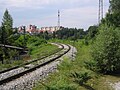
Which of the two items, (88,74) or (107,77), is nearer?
(88,74)

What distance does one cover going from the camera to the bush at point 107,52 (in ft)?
74.4

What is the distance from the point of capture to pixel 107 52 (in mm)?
22906

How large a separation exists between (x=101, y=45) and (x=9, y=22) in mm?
94629

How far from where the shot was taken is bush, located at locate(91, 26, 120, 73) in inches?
893

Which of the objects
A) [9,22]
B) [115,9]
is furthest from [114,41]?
[9,22]

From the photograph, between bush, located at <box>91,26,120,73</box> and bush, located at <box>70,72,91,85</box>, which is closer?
bush, located at <box>70,72,91,85</box>

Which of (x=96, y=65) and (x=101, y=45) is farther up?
(x=101, y=45)

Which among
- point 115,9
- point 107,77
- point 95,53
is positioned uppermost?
point 115,9

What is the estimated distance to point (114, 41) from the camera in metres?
23.3

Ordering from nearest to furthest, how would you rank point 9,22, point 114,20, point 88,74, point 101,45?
point 88,74 → point 101,45 → point 114,20 → point 9,22

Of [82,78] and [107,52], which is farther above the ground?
[107,52]

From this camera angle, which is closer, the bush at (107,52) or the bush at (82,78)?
the bush at (82,78)

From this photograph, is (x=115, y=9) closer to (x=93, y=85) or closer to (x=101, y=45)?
(x=101, y=45)

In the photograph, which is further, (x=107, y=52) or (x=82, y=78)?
(x=107, y=52)
